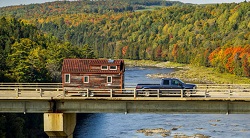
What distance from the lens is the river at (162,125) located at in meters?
115

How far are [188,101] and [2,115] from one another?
146ft

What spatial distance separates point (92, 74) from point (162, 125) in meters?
55.0

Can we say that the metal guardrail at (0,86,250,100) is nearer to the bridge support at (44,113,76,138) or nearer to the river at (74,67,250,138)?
the bridge support at (44,113,76,138)

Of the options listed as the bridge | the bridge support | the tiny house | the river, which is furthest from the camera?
the river

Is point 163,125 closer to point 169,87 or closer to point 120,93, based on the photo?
point 169,87

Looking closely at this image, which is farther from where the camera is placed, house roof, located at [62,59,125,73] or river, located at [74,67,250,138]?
river, located at [74,67,250,138]

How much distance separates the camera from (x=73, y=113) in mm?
68188

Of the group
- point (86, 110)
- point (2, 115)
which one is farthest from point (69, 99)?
point (2, 115)

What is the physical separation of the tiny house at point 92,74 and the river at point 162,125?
40211mm

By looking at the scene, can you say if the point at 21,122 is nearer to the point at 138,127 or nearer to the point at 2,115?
the point at 2,115

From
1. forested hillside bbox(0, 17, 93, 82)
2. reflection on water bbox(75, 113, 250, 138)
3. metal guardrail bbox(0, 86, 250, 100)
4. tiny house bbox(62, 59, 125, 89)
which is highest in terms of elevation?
tiny house bbox(62, 59, 125, 89)

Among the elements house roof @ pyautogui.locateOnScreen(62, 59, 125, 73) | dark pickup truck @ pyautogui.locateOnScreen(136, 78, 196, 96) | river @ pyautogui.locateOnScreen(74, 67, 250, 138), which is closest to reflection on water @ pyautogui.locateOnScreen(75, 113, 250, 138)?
river @ pyautogui.locateOnScreen(74, 67, 250, 138)

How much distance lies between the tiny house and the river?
4021cm

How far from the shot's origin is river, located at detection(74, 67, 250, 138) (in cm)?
11461
